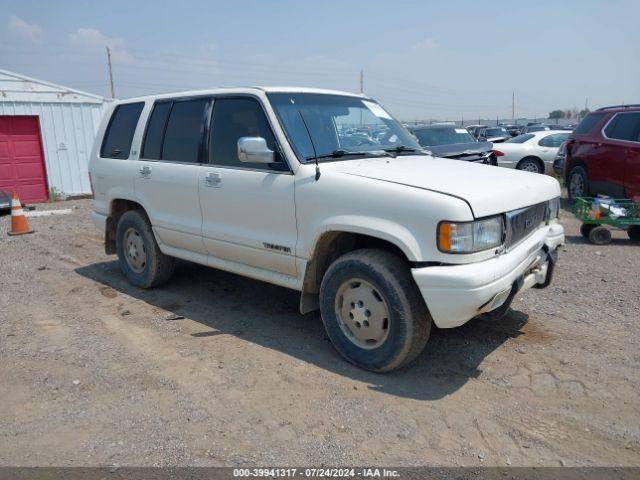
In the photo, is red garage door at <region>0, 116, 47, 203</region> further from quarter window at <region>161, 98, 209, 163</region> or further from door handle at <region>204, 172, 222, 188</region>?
door handle at <region>204, 172, 222, 188</region>

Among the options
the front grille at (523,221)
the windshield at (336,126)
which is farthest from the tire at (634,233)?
the windshield at (336,126)

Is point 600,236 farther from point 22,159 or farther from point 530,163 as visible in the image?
point 22,159

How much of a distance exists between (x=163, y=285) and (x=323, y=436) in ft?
11.4

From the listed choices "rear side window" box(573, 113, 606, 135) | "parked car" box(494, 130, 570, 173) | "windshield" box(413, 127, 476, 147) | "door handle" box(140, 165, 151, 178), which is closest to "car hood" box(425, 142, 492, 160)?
"windshield" box(413, 127, 476, 147)

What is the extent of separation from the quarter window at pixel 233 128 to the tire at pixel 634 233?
621cm

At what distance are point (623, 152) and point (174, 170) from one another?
7472mm

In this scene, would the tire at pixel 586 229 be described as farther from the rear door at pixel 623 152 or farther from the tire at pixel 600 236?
the rear door at pixel 623 152

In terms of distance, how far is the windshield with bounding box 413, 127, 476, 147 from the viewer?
12.2 metres

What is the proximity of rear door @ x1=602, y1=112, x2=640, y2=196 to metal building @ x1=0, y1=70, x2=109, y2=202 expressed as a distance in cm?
1312

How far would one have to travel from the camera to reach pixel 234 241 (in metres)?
4.67

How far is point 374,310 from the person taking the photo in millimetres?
3820

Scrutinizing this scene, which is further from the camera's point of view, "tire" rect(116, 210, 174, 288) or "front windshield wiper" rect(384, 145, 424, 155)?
"tire" rect(116, 210, 174, 288)

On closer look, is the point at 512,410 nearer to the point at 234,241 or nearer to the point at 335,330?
the point at 335,330

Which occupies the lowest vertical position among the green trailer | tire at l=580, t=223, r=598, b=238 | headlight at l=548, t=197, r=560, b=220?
tire at l=580, t=223, r=598, b=238
